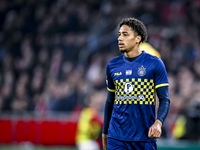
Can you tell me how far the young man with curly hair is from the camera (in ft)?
12.6

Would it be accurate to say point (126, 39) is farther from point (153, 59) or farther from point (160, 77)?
point (160, 77)

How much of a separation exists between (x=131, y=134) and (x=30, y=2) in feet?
46.0

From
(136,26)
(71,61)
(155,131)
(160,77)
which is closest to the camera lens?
(155,131)

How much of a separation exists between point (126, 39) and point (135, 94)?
25.7 inches

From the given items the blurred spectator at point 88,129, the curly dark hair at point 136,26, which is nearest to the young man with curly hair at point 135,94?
the curly dark hair at point 136,26

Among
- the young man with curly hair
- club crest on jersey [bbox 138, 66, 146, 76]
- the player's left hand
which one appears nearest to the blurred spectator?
the young man with curly hair

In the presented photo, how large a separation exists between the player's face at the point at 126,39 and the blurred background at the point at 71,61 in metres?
5.25

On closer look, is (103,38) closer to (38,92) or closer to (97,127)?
(38,92)

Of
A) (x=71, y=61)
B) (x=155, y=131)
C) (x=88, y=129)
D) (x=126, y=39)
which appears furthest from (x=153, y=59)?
(x=71, y=61)

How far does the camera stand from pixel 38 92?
44.7 feet

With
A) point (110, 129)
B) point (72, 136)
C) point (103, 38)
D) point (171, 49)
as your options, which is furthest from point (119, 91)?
point (103, 38)

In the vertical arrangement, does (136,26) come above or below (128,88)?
above

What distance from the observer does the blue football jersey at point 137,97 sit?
3846 millimetres

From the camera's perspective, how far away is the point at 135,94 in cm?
390
